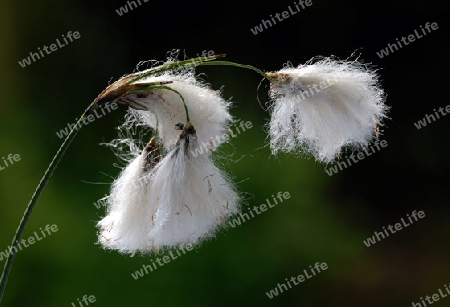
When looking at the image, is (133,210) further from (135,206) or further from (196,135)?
(196,135)

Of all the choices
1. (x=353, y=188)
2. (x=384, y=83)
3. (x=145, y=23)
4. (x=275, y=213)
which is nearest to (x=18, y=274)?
(x=275, y=213)

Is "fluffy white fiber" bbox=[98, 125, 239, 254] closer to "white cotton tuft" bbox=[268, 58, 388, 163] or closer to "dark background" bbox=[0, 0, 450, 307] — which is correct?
"white cotton tuft" bbox=[268, 58, 388, 163]

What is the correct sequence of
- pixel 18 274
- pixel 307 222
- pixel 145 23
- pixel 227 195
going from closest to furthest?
pixel 227 195 → pixel 18 274 → pixel 307 222 → pixel 145 23

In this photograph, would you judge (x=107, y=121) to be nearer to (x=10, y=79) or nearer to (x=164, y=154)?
(x=10, y=79)

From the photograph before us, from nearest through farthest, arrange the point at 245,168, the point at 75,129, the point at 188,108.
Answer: the point at 75,129
the point at 188,108
the point at 245,168

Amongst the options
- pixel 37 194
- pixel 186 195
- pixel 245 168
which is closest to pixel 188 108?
pixel 186 195

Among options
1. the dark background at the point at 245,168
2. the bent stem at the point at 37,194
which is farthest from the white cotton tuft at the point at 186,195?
the dark background at the point at 245,168
